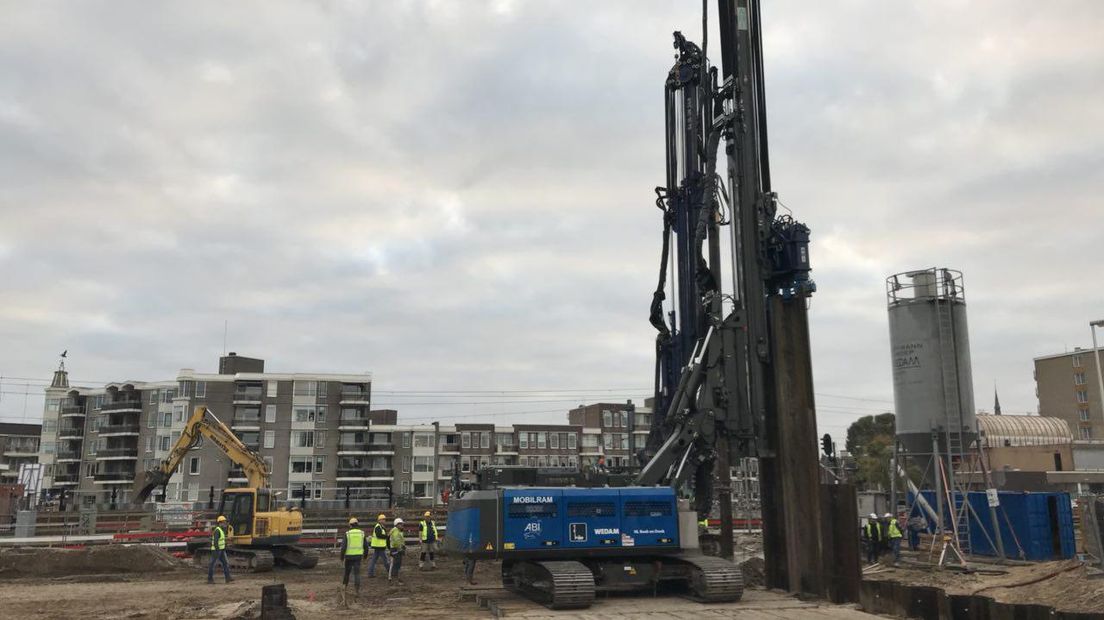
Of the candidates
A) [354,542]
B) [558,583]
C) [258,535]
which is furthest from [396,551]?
[558,583]

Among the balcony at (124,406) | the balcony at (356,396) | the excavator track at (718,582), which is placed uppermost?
the balcony at (356,396)

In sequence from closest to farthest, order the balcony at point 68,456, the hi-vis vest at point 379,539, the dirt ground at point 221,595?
the dirt ground at point 221,595, the hi-vis vest at point 379,539, the balcony at point 68,456

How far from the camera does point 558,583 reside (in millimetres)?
18094

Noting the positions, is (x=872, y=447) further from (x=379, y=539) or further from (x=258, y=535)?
(x=379, y=539)

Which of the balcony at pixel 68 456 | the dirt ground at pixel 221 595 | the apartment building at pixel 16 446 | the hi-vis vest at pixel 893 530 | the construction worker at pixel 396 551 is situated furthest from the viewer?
the apartment building at pixel 16 446

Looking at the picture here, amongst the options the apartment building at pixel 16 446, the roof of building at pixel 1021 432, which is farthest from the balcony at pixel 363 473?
the apartment building at pixel 16 446

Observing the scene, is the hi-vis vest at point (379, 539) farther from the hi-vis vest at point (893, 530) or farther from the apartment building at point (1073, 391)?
the apartment building at point (1073, 391)

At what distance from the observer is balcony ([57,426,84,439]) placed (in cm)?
9906

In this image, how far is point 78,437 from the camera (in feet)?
326

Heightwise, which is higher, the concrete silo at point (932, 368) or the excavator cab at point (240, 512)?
the concrete silo at point (932, 368)

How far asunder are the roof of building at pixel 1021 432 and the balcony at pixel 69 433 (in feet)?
319

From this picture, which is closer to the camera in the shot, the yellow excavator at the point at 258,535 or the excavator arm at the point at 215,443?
the yellow excavator at the point at 258,535

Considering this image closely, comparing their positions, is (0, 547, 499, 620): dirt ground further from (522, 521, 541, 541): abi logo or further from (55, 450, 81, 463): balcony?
(55, 450, 81, 463): balcony

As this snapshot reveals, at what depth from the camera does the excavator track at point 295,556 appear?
1162 inches
